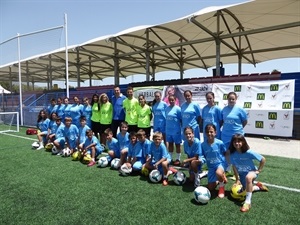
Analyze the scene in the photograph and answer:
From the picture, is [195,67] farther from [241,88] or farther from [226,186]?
[226,186]

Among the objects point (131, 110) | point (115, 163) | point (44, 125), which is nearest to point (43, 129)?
point (44, 125)

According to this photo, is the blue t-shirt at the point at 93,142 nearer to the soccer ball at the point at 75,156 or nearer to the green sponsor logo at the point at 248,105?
the soccer ball at the point at 75,156

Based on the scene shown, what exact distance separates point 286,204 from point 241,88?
674cm

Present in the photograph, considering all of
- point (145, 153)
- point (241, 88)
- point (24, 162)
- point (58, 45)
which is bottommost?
point (24, 162)

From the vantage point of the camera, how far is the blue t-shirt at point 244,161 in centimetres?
404

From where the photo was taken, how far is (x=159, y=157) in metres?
5.16

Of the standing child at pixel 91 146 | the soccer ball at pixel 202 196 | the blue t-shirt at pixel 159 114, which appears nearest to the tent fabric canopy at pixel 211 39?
the blue t-shirt at pixel 159 114

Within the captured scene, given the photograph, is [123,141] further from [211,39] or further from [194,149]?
[211,39]

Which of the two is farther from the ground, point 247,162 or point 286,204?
point 247,162

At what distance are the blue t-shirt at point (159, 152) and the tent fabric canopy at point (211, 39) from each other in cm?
915

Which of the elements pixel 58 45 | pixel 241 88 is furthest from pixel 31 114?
pixel 241 88

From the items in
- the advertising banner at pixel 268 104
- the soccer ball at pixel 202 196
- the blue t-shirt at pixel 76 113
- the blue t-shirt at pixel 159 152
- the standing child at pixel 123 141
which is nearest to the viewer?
the soccer ball at pixel 202 196

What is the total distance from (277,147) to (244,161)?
4.71 m

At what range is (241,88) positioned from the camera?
1005 centimetres
